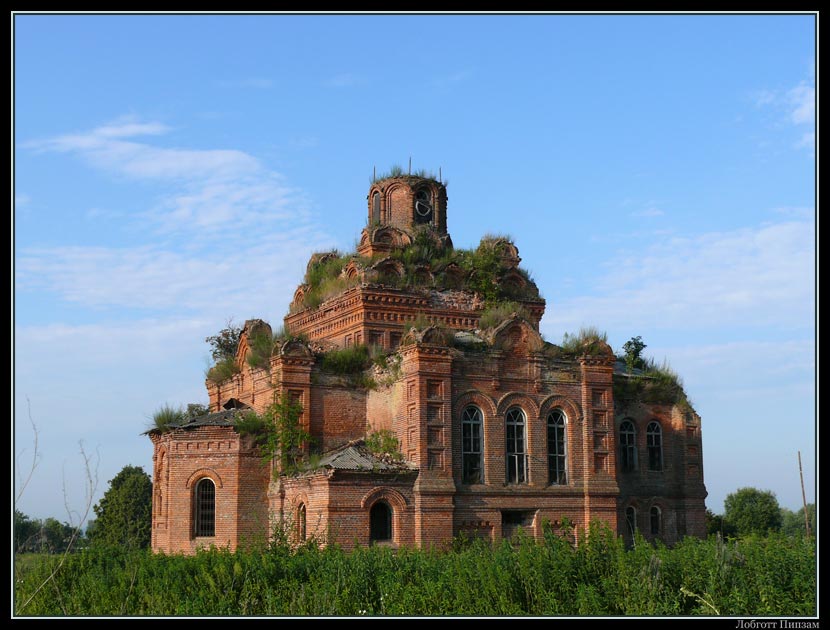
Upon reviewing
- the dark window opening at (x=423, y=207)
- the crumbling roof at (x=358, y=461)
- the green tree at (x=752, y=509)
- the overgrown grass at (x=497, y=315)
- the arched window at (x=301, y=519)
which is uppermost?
the dark window opening at (x=423, y=207)

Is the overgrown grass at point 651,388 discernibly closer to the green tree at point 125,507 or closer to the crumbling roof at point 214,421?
the crumbling roof at point 214,421

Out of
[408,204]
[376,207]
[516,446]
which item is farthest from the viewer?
[376,207]

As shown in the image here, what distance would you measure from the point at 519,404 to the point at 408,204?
8.92 meters

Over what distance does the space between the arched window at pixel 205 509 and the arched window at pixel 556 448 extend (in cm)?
868

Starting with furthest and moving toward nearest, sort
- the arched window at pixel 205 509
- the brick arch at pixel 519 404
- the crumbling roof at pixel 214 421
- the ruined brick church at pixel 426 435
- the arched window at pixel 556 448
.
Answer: the arched window at pixel 556 448, the crumbling roof at pixel 214 421, the arched window at pixel 205 509, the brick arch at pixel 519 404, the ruined brick church at pixel 426 435

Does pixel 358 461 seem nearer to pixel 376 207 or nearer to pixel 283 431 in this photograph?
pixel 283 431

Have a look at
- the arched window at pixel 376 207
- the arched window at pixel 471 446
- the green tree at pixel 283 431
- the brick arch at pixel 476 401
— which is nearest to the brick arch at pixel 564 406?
the brick arch at pixel 476 401

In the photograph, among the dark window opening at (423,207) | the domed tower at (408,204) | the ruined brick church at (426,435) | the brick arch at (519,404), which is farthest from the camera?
the dark window opening at (423,207)

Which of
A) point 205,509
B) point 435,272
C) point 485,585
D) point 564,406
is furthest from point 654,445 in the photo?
point 485,585

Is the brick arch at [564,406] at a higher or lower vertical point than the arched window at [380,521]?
higher

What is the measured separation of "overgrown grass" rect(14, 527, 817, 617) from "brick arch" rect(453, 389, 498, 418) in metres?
7.62

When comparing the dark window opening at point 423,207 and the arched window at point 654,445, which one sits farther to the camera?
the dark window opening at point 423,207

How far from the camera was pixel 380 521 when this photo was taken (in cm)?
2309

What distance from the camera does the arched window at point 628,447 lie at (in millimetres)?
27766
